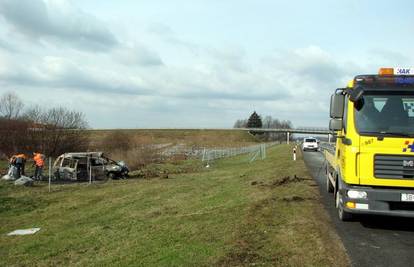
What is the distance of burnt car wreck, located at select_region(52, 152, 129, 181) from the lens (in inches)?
1079

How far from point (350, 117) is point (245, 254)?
368 centimetres

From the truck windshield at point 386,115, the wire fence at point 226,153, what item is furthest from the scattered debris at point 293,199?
the wire fence at point 226,153

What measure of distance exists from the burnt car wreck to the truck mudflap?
67.4 ft

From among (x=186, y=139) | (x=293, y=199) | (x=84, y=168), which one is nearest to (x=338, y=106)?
(x=293, y=199)

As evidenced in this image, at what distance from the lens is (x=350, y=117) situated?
9.41 m

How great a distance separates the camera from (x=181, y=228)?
1052 centimetres

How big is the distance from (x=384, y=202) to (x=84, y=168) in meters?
21.7

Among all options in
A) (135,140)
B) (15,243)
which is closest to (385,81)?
(15,243)

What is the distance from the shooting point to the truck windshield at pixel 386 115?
8930mm

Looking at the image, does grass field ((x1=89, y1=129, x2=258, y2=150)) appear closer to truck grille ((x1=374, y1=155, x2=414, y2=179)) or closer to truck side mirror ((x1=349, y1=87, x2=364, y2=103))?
truck side mirror ((x1=349, y1=87, x2=364, y2=103))

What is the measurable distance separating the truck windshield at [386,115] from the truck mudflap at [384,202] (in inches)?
42.3

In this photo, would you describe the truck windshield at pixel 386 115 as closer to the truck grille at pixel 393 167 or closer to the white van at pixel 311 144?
the truck grille at pixel 393 167

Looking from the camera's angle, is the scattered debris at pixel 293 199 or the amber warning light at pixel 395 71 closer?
the amber warning light at pixel 395 71

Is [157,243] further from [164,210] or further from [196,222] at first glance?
[164,210]
